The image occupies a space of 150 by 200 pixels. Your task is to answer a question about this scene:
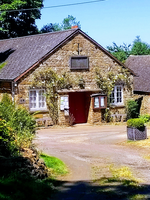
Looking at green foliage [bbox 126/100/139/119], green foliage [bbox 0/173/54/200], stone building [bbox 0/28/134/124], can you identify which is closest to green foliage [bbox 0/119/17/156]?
green foliage [bbox 0/173/54/200]

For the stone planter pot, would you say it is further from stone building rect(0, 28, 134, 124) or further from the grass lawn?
the grass lawn

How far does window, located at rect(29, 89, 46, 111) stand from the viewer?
78.3 ft

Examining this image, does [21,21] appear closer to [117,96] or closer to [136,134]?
[117,96]

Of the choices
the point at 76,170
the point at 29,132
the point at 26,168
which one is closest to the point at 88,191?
the point at 26,168

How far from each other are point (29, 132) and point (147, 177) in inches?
169

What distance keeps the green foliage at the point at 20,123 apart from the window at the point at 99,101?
12537 millimetres

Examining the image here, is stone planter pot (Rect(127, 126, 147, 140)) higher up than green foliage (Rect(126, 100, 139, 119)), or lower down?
lower down

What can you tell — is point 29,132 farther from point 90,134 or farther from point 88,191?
point 90,134

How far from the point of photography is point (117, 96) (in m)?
27.6

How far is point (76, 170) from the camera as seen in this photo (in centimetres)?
1210

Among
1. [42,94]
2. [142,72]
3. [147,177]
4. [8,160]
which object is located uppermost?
[142,72]

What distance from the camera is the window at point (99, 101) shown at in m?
25.7

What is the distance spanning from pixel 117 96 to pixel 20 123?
15573mm

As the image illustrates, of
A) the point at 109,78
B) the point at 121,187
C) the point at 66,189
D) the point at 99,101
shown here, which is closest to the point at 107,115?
the point at 99,101
